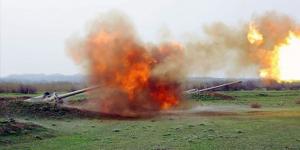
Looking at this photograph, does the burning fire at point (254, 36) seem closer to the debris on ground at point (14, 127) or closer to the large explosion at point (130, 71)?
the large explosion at point (130, 71)

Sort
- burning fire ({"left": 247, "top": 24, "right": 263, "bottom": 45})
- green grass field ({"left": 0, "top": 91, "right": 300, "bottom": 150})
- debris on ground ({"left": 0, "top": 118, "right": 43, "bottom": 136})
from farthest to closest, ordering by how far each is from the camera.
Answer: burning fire ({"left": 247, "top": 24, "right": 263, "bottom": 45}), debris on ground ({"left": 0, "top": 118, "right": 43, "bottom": 136}), green grass field ({"left": 0, "top": 91, "right": 300, "bottom": 150})

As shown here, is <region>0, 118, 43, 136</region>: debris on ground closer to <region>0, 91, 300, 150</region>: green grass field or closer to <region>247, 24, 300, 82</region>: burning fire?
<region>0, 91, 300, 150</region>: green grass field

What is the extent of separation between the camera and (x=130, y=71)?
34.7m

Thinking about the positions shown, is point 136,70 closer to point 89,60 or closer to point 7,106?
point 89,60

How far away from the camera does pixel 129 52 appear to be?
35000 millimetres

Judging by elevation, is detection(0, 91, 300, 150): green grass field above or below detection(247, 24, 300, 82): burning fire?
below

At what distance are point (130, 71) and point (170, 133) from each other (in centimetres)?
1104

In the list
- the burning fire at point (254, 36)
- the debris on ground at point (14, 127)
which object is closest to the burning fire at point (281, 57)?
the burning fire at point (254, 36)

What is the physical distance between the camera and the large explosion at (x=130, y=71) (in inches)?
1361

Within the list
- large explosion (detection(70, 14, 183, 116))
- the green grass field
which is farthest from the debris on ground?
large explosion (detection(70, 14, 183, 116))

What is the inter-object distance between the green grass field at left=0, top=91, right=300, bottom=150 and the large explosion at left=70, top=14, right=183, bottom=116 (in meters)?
2.58

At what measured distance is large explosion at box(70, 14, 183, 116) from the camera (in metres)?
34.6

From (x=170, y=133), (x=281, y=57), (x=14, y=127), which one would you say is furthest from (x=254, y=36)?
(x=14, y=127)

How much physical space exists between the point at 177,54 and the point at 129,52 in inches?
121
